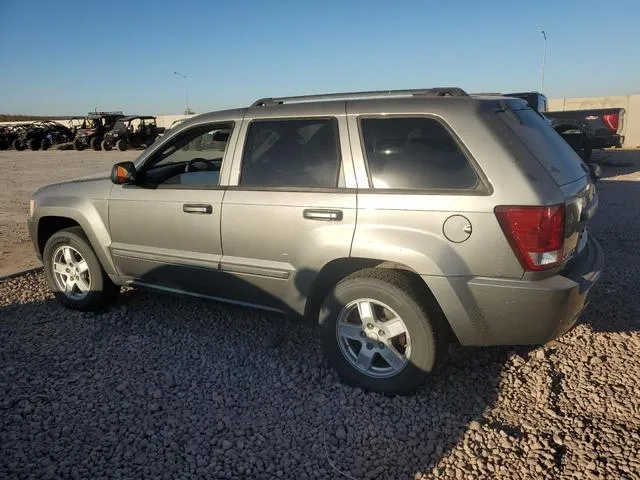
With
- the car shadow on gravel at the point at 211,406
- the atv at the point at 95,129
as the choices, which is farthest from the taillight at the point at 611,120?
the atv at the point at 95,129

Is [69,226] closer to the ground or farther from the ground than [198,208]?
closer to the ground

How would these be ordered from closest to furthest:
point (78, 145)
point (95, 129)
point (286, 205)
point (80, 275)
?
1. point (286, 205)
2. point (80, 275)
3. point (95, 129)
4. point (78, 145)

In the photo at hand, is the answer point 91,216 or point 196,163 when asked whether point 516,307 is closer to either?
point 196,163

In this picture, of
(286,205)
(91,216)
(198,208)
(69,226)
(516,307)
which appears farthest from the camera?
(69,226)

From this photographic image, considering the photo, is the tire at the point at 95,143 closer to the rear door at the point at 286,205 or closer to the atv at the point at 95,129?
the atv at the point at 95,129

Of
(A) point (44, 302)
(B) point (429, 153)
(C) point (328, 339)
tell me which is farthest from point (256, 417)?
(A) point (44, 302)

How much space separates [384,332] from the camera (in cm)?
312

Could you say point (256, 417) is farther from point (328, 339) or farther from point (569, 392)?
point (569, 392)

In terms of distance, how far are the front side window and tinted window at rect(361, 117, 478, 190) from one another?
46.5 inches

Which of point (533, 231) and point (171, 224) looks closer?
point (533, 231)

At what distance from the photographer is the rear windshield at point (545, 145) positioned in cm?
290

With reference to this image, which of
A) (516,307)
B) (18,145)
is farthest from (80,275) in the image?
(18,145)

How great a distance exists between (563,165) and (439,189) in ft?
2.68

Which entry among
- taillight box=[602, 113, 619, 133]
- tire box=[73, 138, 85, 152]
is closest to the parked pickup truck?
taillight box=[602, 113, 619, 133]
